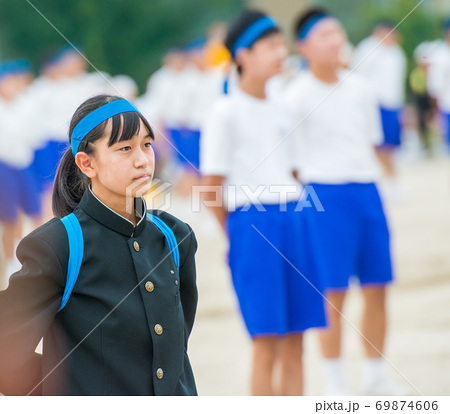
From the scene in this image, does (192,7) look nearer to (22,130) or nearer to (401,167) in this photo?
(401,167)

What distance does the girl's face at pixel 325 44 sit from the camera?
12.3ft

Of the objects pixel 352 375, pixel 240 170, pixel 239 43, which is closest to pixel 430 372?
pixel 352 375

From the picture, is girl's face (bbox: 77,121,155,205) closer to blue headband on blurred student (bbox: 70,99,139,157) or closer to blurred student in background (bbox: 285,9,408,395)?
blue headband on blurred student (bbox: 70,99,139,157)

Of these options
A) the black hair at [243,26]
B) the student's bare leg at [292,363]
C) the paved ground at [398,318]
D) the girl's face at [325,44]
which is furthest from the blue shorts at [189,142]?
the student's bare leg at [292,363]

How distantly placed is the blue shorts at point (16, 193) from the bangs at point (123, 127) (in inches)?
174

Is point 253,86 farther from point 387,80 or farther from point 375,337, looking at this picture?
point 387,80

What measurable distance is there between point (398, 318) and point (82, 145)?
11.9 feet

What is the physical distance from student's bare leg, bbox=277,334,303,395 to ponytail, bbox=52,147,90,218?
4.95 ft

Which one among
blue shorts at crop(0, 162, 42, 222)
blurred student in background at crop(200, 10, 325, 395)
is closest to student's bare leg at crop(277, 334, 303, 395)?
blurred student in background at crop(200, 10, 325, 395)

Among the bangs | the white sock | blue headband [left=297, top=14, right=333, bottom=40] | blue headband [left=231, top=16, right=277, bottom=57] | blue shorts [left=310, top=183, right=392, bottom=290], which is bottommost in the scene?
the white sock

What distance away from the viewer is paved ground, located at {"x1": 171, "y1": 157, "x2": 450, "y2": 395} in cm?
398

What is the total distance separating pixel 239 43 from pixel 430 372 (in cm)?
181

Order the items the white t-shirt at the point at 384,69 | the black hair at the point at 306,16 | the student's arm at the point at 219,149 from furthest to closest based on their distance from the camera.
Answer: the white t-shirt at the point at 384,69, the black hair at the point at 306,16, the student's arm at the point at 219,149

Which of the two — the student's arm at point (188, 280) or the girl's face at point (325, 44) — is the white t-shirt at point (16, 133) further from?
the student's arm at point (188, 280)
